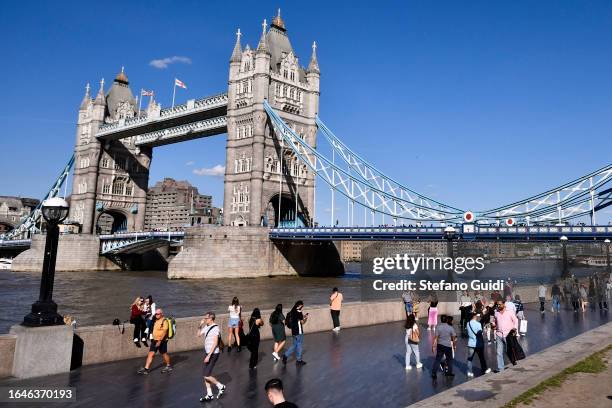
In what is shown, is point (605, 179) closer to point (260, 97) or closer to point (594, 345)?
point (260, 97)

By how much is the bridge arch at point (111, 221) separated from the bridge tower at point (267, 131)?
3199 centimetres

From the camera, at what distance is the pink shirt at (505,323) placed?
10.1 m

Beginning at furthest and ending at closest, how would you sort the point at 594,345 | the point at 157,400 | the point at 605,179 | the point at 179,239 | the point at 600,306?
the point at 179,239, the point at 605,179, the point at 600,306, the point at 594,345, the point at 157,400

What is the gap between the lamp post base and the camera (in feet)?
29.6

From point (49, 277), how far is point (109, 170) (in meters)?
82.2

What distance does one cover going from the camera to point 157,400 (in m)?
7.93

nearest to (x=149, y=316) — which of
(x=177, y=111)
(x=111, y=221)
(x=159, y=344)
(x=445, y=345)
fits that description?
(x=159, y=344)

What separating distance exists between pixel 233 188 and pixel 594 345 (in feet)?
186

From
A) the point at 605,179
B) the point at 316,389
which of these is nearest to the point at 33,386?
the point at 316,389

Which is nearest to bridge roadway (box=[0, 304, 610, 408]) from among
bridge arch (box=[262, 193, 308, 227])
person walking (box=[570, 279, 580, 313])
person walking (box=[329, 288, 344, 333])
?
person walking (box=[329, 288, 344, 333])

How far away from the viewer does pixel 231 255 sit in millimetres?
51875

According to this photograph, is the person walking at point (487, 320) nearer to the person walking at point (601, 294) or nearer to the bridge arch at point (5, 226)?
the person walking at point (601, 294)

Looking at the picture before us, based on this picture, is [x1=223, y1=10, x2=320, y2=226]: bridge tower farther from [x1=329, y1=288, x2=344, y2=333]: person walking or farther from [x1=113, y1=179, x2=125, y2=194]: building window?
[x1=329, y1=288, x2=344, y2=333]: person walking

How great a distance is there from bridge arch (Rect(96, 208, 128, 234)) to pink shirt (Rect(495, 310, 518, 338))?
8396cm
